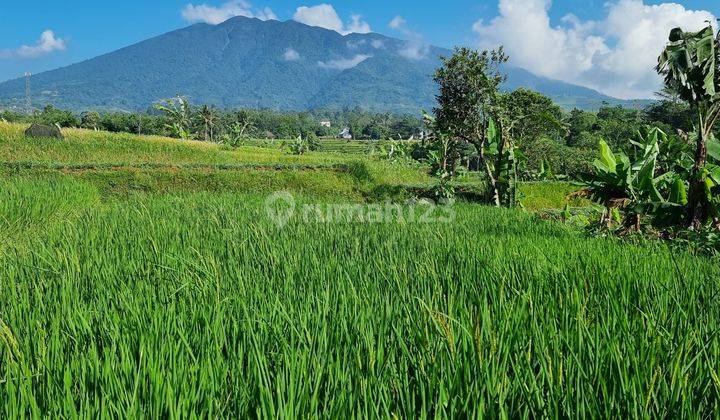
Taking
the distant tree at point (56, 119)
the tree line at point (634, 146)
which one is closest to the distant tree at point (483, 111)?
the tree line at point (634, 146)

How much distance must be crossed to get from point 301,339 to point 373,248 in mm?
1965

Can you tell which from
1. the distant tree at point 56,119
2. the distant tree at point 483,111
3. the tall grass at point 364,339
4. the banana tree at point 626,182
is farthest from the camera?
the distant tree at point 56,119

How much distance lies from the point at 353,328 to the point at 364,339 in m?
0.13

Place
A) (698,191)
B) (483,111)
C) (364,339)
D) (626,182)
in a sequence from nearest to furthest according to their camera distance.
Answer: (364,339), (698,191), (626,182), (483,111)

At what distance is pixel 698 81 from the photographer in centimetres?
405

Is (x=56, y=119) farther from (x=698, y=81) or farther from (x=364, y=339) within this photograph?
(x=364, y=339)

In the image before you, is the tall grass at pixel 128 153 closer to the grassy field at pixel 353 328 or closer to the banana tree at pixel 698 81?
the banana tree at pixel 698 81

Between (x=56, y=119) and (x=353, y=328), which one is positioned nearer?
(x=353, y=328)

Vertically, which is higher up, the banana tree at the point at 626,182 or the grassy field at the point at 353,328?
the banana tree at the point at 626,182

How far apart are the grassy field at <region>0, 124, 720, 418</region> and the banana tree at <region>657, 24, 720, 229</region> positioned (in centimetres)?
114

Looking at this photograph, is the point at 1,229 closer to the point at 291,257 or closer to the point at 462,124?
the point at 291,257

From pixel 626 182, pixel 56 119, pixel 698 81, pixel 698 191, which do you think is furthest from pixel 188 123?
pixel 698 191

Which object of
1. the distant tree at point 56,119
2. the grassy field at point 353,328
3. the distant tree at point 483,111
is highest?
the distant tree at point 56,119

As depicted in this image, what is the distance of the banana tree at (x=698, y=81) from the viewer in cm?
385
